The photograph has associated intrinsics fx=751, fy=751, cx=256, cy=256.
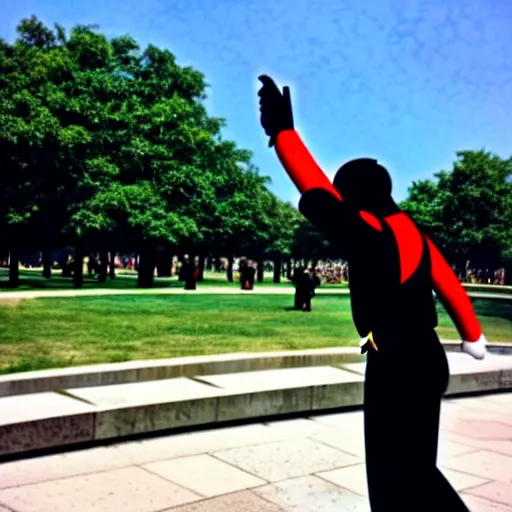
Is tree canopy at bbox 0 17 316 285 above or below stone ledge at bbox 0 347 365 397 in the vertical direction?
above

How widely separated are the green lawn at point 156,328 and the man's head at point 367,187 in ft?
23.2

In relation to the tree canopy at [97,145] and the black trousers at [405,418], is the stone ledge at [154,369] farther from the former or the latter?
the tree canopy at [97,145]

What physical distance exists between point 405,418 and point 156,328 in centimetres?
1294

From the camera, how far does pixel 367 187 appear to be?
4.57 meters

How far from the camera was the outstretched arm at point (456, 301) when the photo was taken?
4.46m

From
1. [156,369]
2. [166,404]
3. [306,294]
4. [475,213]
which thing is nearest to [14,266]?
[306,294]

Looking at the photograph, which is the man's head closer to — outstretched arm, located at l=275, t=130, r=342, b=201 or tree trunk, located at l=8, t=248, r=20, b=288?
outstretched arm, located at l=275, t=130, r=342, b=201

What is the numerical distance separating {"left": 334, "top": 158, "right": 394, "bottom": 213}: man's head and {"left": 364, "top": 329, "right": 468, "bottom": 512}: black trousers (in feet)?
2.74

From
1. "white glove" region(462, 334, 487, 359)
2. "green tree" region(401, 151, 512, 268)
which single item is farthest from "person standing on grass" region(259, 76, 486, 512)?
"green tree" region(401, 151, 512, 268)

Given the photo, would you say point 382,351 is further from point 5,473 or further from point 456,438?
point 456,438

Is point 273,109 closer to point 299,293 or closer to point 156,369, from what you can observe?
point 156,369

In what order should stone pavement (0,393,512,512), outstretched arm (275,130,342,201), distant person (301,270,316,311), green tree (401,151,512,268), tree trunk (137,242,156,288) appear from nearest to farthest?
outstretched arm (275,130,342,201)
stone pavement (0,393,512,512)
distant person (301,270,316,311)
tree trunk (137,242,156,288)
green tree (401,151,512,268)

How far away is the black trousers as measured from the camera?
4.16 meters

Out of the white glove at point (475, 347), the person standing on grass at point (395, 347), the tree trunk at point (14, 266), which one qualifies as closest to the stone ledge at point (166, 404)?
the person standing on grass at point (395, 347)
